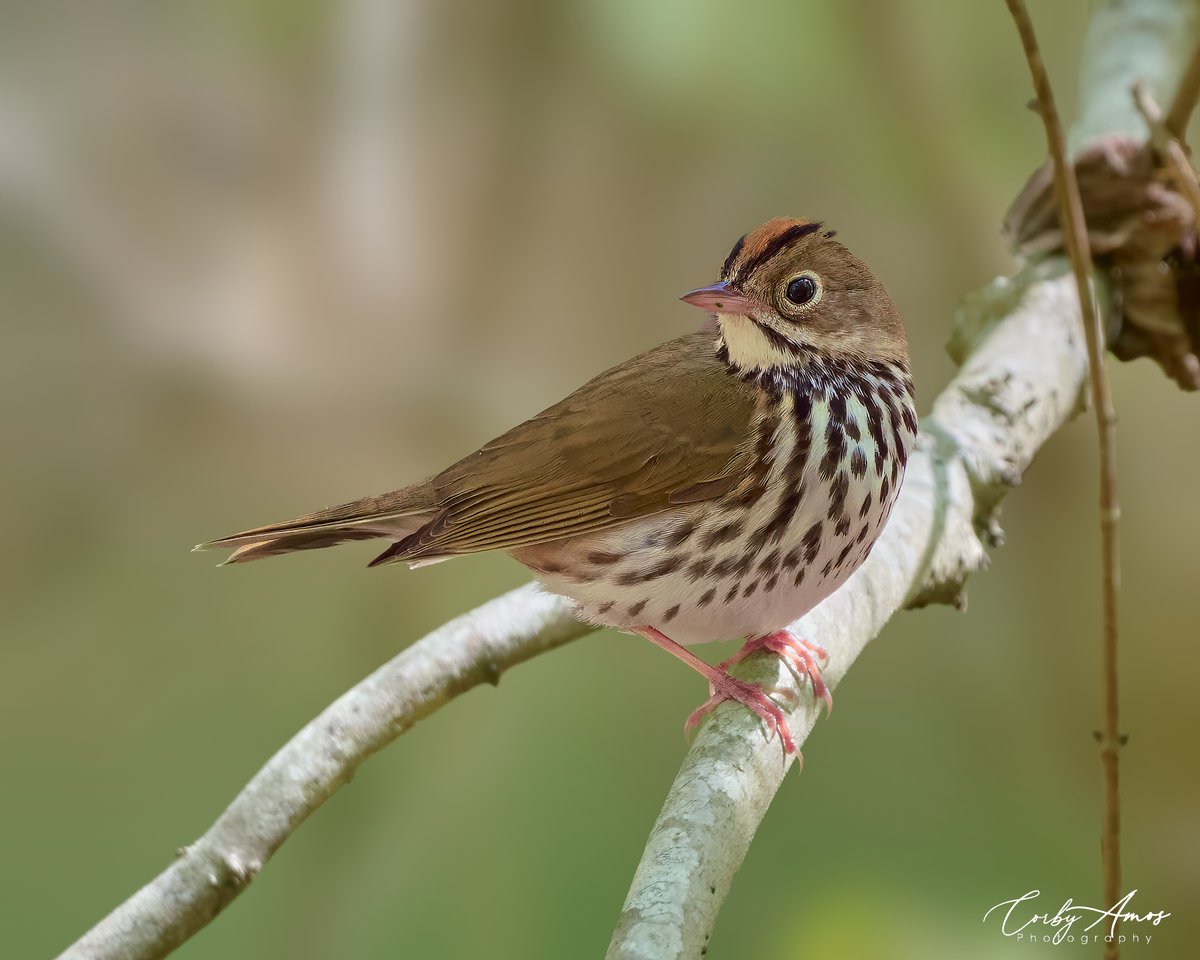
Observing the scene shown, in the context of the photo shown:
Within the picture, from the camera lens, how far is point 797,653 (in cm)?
170

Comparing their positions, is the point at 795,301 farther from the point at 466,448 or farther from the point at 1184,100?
the point at 466,448

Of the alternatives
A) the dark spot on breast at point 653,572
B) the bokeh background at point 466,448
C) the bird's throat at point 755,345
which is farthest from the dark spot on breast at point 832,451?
the bokeh background at point 466,448

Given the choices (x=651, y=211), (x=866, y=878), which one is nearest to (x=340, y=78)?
(x=651, y=211)

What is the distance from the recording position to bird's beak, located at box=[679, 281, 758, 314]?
1475 mm

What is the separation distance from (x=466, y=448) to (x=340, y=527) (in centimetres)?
128

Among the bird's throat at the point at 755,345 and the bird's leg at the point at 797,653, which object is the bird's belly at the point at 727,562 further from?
the bird's throat at the point at 755,345

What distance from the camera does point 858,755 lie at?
2.90 meters

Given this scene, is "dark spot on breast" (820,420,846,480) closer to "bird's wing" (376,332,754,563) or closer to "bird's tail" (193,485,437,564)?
"bird's wing" (376,332,754,563)

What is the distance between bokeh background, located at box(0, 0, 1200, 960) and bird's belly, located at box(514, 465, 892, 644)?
124 cm

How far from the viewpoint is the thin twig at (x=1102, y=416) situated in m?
0.97

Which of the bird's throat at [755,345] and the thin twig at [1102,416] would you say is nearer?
the thin twig at [1102,416]

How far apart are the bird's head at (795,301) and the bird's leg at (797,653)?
39 centimetres

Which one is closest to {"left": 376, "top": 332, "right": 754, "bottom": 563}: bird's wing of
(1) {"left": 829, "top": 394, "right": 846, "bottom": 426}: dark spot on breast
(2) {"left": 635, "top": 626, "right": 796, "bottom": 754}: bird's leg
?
(1) {"left": 829, "top": 394, "right": 846, "bottom": 426}: dark spot on breast

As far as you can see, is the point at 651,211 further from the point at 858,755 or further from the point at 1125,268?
the point at 858,755
